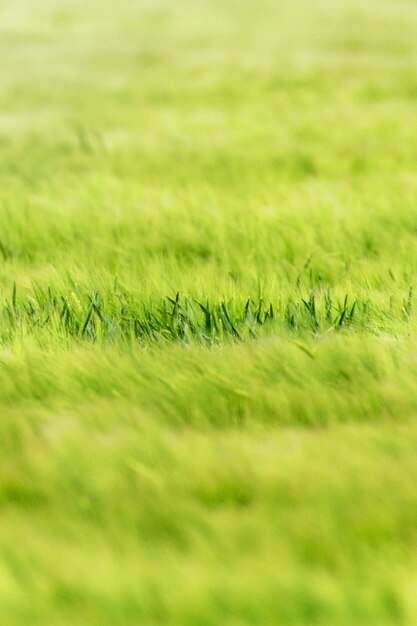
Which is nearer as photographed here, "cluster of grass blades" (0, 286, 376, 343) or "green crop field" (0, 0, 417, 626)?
→ "green crop field" (0, 0, 417, 626)

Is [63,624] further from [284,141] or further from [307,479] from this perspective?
[284,141]

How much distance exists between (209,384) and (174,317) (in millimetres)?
447

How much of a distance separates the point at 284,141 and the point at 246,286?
245 centimetres

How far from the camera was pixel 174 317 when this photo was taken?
2061 millimetres

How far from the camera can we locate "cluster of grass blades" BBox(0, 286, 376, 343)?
2010mm

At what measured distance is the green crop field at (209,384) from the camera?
1.16 m

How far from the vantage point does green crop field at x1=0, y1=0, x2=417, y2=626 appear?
1160 mm

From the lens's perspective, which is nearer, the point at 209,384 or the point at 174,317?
the point at 209,384

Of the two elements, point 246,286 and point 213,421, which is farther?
point 246,286

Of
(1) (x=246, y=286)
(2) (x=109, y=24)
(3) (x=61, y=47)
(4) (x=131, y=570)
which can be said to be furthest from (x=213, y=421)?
(2) (x=109, y=24)

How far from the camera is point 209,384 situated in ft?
5.35

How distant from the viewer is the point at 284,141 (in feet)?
15.1

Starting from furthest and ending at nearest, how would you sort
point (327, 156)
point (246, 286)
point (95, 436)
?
point (327, 156) < point (246, 286) < point (95, 436)

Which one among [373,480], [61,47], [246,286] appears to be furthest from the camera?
[61,47]
